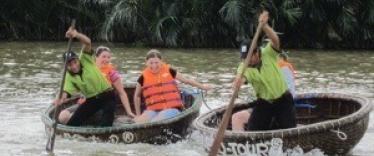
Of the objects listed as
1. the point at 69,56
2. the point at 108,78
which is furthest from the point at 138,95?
the point at 69,56

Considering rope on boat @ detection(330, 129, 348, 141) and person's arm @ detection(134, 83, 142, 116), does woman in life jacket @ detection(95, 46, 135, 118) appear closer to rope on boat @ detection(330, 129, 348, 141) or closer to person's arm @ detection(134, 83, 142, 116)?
person's arm @ detection(134, 83, 142, 116)

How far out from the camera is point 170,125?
940cm

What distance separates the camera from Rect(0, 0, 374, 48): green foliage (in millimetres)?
23562

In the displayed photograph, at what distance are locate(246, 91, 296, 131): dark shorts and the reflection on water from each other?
0.85 m

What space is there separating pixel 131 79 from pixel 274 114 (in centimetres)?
894

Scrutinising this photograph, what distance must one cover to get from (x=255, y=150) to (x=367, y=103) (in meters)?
1.46

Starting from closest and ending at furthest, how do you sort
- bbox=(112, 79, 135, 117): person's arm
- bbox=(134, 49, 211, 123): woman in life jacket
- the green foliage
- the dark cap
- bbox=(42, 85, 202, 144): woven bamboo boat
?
the dark cap < bbox=(42, 85, 202, 144): woven bamboo boat < bbox=(134, 49, 211, 123): woman in life jacket < bbox=(112, 79, 135, 117): person's arm < the green foliage

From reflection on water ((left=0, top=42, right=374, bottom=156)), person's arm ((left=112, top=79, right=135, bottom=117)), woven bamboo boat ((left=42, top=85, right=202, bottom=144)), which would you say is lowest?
reflection on water ((left=0, top=42, right=374, bottom=156))

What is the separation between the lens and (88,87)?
9.74m

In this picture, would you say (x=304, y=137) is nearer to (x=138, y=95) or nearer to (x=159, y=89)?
(x=159, y=89)

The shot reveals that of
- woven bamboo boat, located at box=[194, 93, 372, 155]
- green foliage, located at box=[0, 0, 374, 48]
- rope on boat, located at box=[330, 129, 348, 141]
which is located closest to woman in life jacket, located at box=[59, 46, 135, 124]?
woven bamboo boat, located at box=[194, 93, 372, 155]

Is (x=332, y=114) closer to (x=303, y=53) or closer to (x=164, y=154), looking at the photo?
(x=164, y=154)

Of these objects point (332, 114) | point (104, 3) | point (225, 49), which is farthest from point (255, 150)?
point (104, 3)

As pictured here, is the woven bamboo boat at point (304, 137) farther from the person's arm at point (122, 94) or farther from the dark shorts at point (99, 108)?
the person's arm at point (122, 94)
